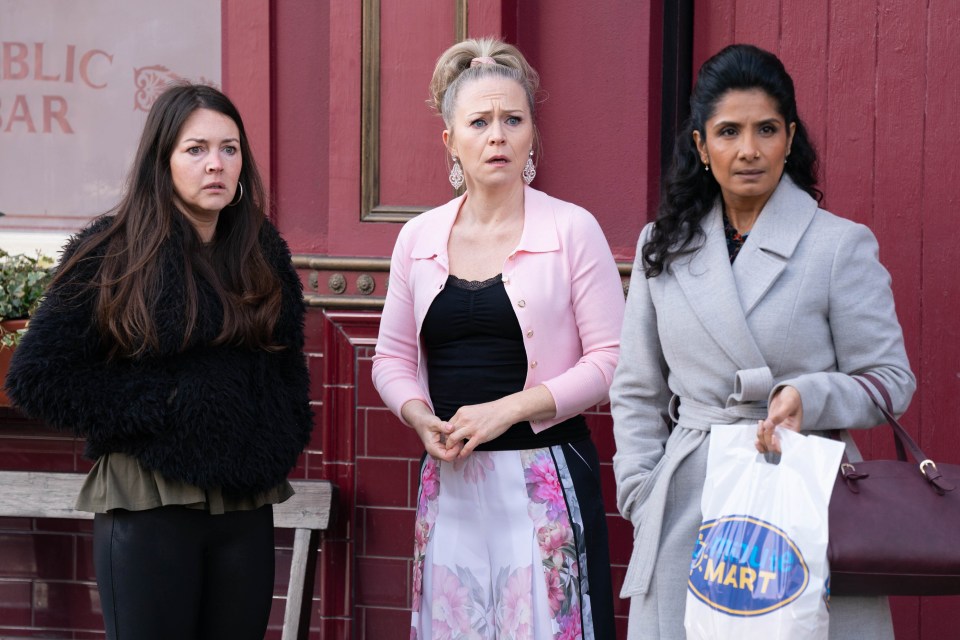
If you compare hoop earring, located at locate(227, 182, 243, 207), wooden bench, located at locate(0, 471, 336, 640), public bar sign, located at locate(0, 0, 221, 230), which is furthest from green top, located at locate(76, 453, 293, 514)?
public bar sign, located at locate(0, 0, 221, 230)

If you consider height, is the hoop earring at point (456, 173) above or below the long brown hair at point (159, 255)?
above

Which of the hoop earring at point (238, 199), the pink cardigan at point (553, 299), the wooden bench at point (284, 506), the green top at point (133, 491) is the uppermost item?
the hoop earring at point (238, 199)

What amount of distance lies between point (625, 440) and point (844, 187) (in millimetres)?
1663

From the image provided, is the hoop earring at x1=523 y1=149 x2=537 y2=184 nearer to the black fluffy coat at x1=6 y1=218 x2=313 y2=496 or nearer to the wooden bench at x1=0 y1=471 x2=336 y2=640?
the black fluffy coat at x1=6 y1=218 x2=313 y2=496

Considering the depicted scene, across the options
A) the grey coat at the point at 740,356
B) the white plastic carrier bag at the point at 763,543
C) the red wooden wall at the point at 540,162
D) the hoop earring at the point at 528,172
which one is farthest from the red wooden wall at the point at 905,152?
the white plastic carrier bag at the point at 763,543

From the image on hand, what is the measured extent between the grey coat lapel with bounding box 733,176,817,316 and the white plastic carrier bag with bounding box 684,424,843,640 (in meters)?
0.32

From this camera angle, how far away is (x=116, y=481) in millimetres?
3039

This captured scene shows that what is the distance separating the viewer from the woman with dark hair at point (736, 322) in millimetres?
2580

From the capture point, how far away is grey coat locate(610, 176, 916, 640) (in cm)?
258

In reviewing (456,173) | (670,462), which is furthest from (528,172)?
(670,462)

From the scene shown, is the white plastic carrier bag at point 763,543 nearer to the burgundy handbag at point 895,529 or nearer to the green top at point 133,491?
the burgundy handbag at point 895,529

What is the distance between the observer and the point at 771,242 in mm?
2656

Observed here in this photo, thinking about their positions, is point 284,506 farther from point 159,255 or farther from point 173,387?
point 159,255

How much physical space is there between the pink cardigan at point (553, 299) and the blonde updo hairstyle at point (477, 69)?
0.29m
